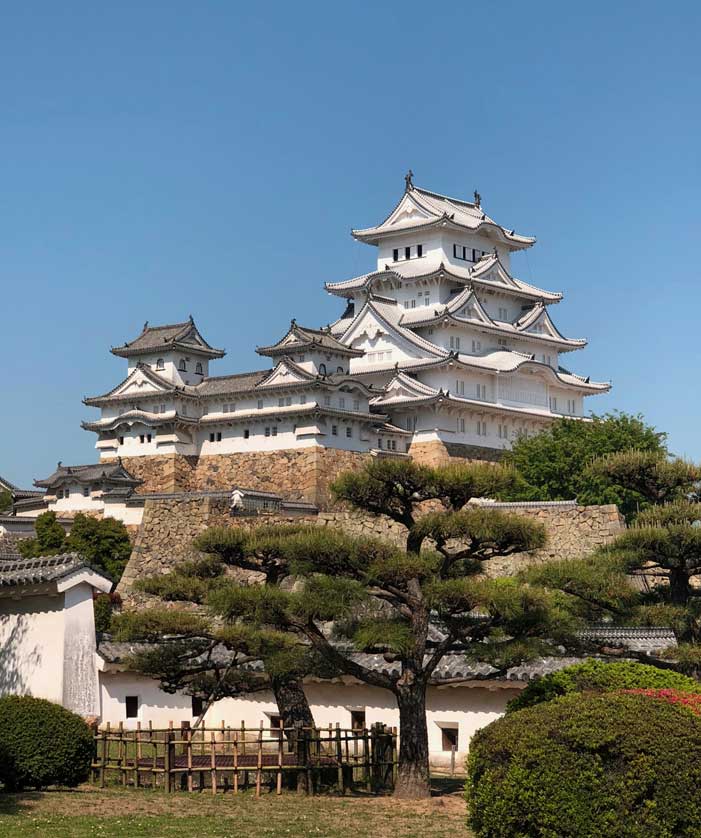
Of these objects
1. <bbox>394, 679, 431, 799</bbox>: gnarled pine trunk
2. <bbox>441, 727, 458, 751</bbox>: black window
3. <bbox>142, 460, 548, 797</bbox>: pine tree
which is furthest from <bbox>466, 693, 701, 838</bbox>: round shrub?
<bbox>441, 727, 458, 751</bbox>: black window

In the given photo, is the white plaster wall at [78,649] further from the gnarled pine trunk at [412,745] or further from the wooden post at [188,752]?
the gnarled pine trunk at [412,745]

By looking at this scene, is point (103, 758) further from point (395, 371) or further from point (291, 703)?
point (395, 371)

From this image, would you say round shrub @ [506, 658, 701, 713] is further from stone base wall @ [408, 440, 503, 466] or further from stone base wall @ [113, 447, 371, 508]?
stone base wall @ [408, 440, 503, 466]

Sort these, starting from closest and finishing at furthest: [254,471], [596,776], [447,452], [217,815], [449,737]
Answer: [596,776]
[217,815]
[449,737]
[254,471]
[447,452]

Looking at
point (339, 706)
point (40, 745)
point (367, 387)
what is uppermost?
point (367, 387)

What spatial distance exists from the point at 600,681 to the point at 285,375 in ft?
121

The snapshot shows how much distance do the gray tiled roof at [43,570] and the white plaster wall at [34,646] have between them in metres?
0.36

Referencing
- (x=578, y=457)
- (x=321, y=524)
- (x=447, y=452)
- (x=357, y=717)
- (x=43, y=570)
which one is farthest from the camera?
(x=447, y=452)

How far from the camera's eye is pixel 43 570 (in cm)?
1727

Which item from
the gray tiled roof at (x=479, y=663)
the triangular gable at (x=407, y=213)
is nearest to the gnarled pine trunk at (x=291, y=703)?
the gray tiled roof at (x=479, y=663)

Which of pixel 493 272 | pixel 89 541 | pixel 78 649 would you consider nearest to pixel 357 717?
pixel 78 649

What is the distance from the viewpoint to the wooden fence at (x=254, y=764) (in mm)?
16844

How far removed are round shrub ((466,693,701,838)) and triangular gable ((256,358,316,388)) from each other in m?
39.8

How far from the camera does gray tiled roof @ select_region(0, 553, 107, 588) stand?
55.9ft
